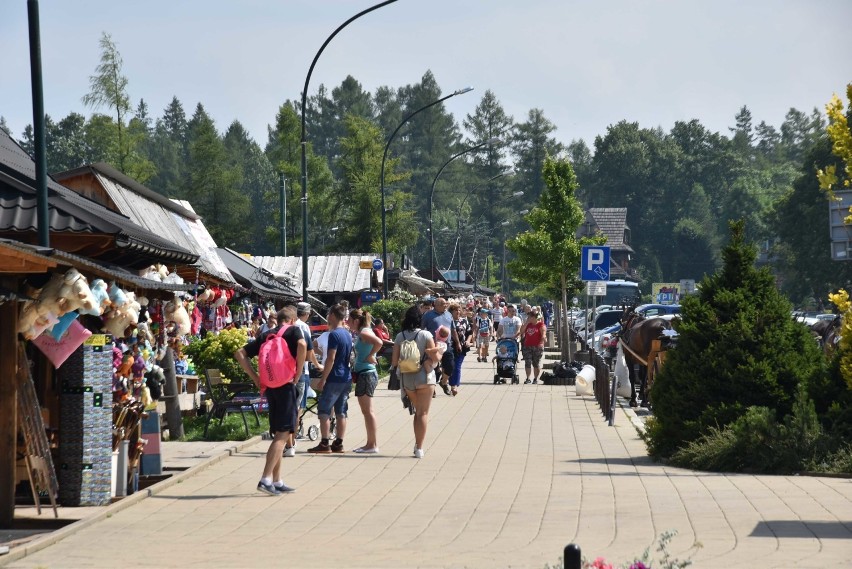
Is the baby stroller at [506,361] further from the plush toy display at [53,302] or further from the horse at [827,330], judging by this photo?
the plush toy display at [53,302]

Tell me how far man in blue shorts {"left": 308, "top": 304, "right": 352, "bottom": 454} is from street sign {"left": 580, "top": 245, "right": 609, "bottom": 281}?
1050cm

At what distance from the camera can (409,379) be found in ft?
55.2

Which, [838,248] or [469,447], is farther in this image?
[838,248]

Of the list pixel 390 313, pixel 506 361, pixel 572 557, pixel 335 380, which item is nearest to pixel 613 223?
pixel 390 313

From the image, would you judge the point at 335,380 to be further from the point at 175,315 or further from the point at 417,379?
the point at 175,315

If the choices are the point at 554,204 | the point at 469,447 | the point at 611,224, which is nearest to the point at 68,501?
the point at 469,447

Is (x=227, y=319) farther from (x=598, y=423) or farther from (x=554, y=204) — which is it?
(x=554, y=204)

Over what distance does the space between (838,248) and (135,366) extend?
196ft

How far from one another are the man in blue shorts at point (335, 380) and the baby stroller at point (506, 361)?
15385 millimetres

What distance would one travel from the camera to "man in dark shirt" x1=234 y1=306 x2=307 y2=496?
13.1m

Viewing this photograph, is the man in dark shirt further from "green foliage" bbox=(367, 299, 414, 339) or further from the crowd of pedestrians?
"green foliage" bbox=(367, 299, 414, 339)

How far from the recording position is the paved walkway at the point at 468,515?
9.54 metres

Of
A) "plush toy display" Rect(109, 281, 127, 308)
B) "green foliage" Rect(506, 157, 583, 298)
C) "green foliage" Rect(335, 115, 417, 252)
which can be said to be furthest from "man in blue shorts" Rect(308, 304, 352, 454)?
"green foliage" Rect(335, 115, 417, 252)

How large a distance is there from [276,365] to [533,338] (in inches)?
756
